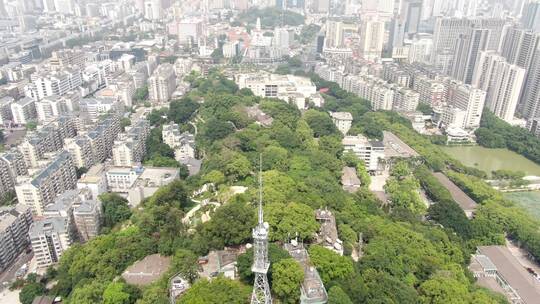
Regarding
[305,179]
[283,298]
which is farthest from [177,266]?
[305,179]

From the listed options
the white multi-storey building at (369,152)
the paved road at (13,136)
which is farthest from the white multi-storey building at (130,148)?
the white multi-storey building at (369,152)

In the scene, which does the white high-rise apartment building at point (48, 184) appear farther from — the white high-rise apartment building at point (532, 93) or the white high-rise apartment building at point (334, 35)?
the white high-rise apartment building at point (334, 35)

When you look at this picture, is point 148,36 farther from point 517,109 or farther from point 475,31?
point 517,109

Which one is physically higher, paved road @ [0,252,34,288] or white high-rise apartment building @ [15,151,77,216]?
white high-rise apartment building @ [15,151,77,216]

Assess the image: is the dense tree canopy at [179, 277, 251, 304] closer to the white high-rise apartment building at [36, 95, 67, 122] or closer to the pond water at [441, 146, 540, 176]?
the pond water at [441, 146, 540, 176]

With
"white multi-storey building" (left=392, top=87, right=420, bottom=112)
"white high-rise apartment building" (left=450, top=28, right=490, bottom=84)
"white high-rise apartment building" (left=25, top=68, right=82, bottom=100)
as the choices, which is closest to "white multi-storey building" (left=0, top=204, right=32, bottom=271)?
"white high-rise apartment building" (left=25, top=68, right=82, bottom=100)

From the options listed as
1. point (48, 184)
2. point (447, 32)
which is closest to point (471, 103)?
point (447, 32)
